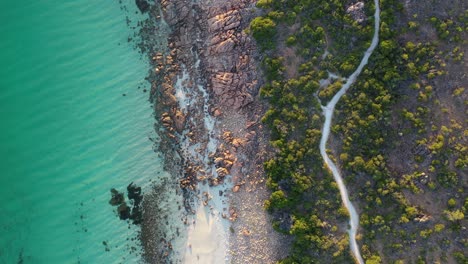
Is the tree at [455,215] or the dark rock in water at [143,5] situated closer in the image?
the tree at [455,215]

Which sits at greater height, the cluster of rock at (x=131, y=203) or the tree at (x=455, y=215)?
the cluster of rock at (x=131, y=203)

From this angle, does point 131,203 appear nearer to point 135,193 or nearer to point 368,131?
point 135,193

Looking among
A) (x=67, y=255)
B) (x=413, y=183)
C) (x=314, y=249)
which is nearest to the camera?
(x=413, y=183)

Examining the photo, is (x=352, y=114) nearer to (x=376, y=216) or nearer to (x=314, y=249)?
(x=376, y=216)

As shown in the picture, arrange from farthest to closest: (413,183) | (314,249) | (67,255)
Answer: (67,255)
(314,249)
(413,183)

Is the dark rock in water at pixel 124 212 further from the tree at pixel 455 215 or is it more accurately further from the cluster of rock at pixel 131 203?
the tree at pixel 455 215

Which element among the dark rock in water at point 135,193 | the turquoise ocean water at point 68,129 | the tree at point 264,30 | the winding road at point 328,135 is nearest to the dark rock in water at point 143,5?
the turquoise ocean water at point 68,129

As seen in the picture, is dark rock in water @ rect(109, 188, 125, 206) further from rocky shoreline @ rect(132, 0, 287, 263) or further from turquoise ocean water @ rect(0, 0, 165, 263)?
rocky shoreline @ rect(132, 0, 287, 263)

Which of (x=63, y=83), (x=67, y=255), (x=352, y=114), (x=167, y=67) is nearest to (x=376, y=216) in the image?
(x=352, y=114)
